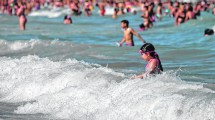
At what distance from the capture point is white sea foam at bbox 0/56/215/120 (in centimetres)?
773

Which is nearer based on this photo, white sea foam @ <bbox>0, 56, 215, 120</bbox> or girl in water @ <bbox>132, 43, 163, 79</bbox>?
white sea foam @ <bbox>0, 56, 215, 120</bbox>

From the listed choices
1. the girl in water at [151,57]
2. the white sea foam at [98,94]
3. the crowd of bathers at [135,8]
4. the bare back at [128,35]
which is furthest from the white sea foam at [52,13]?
the girl in water at [151,57]

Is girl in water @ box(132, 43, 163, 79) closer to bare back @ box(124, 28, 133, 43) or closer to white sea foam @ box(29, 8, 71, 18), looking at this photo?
bare back @ box(124, 28, 133, 43)

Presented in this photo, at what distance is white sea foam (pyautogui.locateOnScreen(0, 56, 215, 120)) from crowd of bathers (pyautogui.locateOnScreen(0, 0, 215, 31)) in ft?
51.9

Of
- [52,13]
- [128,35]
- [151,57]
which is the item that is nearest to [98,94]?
[151,57]

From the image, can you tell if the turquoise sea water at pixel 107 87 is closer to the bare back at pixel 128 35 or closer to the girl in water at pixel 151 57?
the girl in water at pixel 151 57

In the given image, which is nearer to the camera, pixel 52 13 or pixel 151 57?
pixel 151 57

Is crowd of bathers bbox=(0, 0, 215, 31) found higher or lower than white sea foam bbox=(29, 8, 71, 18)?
higher

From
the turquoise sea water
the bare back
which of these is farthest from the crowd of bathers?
the turquoise sea water

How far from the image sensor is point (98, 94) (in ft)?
30.3

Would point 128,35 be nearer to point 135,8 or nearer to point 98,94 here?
point 98,94

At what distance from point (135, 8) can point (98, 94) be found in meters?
38.0

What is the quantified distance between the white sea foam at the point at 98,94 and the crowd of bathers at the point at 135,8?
51.9 feet

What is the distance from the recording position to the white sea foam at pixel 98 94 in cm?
773
